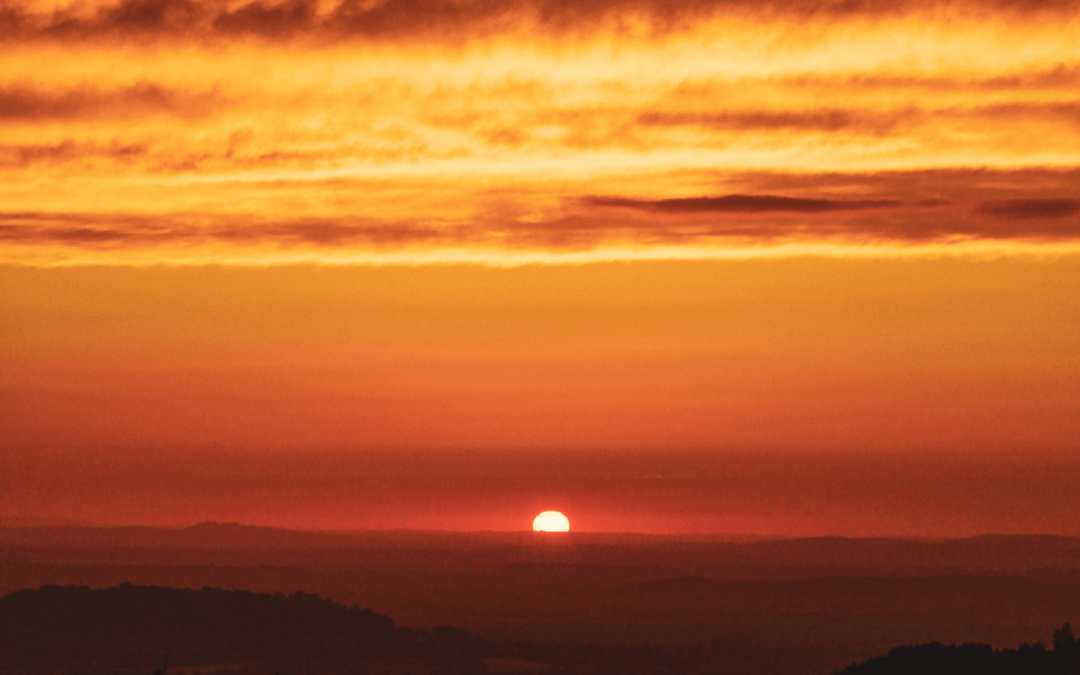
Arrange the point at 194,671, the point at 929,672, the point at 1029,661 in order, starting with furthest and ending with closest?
the point at 194,671, the point at 929,672, the point at 1029,661

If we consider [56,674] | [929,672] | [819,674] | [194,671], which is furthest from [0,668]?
[929,672]

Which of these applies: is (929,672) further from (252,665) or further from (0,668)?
(0,668)

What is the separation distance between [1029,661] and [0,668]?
15595 centimetres

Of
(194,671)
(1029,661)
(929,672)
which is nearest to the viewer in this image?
(1029,661)

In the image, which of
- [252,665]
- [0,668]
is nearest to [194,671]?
[252,665]

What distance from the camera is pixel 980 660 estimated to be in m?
79.9

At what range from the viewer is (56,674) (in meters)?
195

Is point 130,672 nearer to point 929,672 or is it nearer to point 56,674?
point 56,674

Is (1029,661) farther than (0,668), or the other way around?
(0,668)

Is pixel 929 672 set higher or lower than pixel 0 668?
lower

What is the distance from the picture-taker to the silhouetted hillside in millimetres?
72688

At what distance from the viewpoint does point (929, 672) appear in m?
82.5

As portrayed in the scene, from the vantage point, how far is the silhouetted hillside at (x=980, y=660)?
72.7 meters

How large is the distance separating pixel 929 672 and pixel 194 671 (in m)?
128
